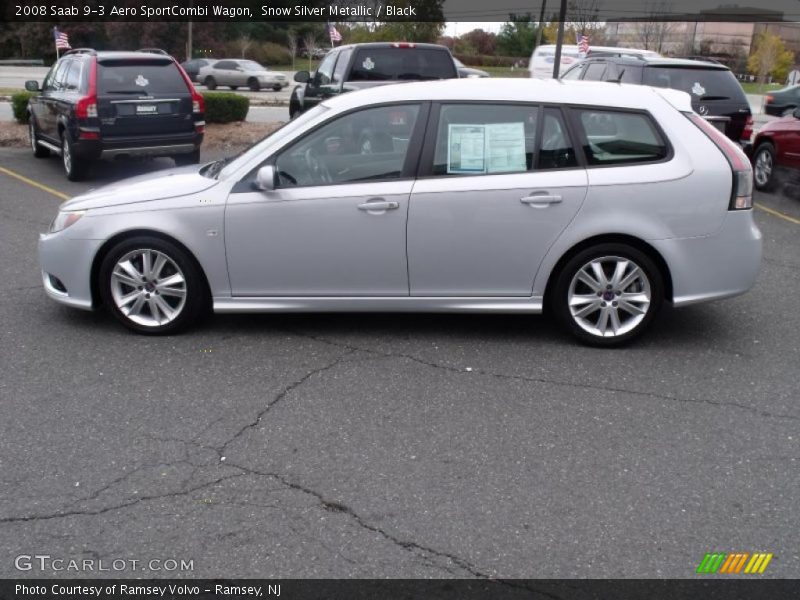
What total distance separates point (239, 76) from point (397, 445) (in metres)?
39.1

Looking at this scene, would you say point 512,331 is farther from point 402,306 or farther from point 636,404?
point 636,404

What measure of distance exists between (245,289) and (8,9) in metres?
58.3

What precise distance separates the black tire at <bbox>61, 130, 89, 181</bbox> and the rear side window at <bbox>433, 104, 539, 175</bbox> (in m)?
8.00

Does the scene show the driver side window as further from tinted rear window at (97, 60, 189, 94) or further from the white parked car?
the white parked car

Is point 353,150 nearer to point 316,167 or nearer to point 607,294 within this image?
point 316,167

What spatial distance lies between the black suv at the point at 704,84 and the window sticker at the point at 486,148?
6.73 meters

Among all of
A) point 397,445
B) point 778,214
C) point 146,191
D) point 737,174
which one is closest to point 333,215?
point 146,191

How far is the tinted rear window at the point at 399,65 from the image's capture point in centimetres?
1305

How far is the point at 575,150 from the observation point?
17.9 ft

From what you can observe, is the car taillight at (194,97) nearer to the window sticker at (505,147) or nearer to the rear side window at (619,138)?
the window sticker at (505,147)

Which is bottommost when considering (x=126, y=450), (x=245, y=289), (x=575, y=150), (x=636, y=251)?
(x=126, y=450)

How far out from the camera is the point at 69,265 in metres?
5.66

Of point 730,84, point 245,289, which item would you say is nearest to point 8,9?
point 730,84
